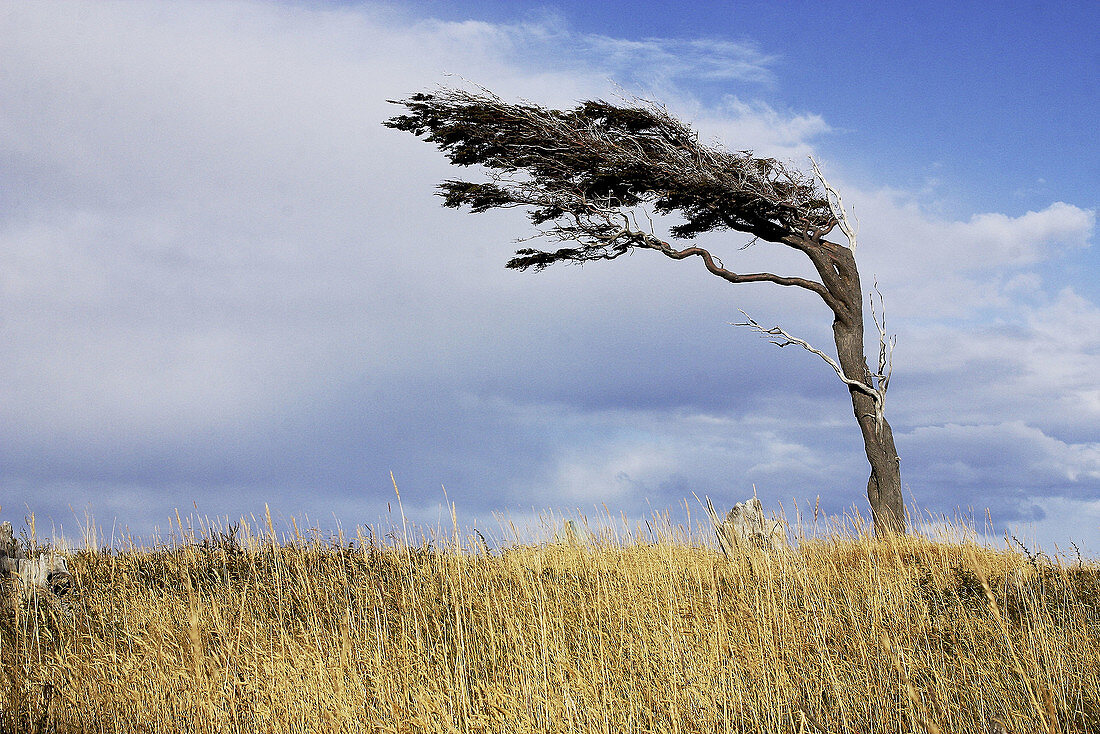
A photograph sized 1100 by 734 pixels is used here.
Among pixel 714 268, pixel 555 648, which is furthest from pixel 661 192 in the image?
pixel 555 648

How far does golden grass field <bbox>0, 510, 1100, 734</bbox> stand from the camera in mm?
4766

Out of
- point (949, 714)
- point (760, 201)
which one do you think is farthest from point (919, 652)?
point (760, 201)

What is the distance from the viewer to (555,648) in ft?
18.5

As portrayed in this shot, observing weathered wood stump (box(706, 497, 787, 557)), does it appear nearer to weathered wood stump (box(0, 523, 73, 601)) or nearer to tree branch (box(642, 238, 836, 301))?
tree branch (box(642, 238, 836, 301))

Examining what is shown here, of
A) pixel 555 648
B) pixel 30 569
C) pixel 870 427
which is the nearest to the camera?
pixel 555 648

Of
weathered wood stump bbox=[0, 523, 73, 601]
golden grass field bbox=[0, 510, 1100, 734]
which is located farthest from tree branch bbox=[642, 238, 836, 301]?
weathered wood stump bbox=[0, 523, 73, 601]

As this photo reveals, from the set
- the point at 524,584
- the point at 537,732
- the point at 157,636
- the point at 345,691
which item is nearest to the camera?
the point at 537,732

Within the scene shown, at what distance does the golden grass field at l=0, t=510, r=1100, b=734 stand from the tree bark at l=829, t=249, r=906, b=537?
240 cm

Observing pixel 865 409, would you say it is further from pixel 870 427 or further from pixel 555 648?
pixel 555 648

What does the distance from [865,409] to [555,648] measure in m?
7.80

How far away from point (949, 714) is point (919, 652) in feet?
4.08

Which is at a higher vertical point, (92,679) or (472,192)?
(472,192)

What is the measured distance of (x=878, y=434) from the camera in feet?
38.6

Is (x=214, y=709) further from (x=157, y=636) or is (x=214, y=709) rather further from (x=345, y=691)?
(x=157, y=636)
